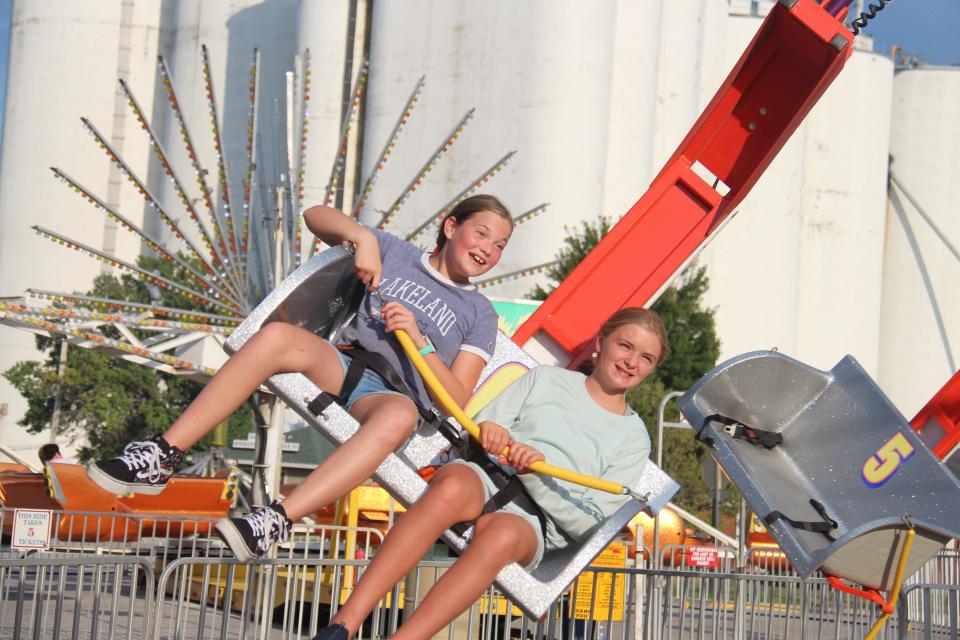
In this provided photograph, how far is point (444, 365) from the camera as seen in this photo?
4.12 metres

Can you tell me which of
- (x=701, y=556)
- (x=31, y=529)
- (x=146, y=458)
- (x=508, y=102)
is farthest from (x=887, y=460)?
(x=508, y=102)

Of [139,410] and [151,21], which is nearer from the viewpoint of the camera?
[139,410]

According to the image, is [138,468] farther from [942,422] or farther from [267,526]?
[942,422]

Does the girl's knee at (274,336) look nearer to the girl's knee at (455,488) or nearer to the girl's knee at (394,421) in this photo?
the girl's knee at (394,421)

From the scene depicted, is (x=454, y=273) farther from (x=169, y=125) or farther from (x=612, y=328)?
(x=169, y=125)

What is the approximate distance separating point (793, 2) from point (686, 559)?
7.64m

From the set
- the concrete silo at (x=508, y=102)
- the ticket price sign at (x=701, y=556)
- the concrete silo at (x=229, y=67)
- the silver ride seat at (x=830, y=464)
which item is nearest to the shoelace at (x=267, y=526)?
the silver ride seat at (x=830, y=464)

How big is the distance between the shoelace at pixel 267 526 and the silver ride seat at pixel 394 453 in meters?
0.41

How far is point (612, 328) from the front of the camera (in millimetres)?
4277

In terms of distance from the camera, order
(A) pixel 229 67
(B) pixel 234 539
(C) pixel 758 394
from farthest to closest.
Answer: (A) pixel 229 67 → (C) pixel 758 394 → (B) pixel 234 539

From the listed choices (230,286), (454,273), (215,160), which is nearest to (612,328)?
(454,273)

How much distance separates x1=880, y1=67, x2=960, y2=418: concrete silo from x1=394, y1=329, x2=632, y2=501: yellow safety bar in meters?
38.0

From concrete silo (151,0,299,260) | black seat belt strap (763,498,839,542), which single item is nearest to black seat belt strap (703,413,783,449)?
black seat belt strap (763,498,839,542)

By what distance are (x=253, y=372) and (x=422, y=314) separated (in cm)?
72
